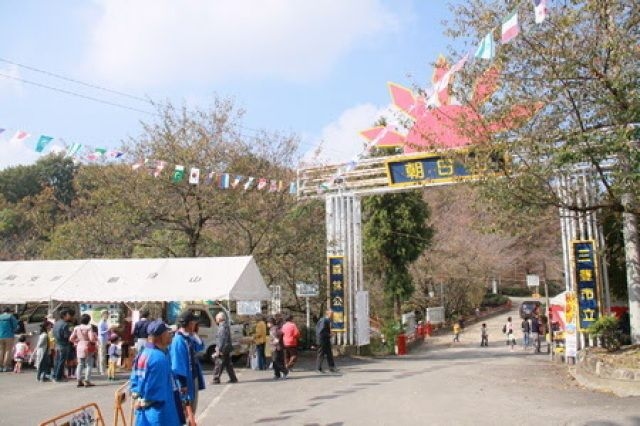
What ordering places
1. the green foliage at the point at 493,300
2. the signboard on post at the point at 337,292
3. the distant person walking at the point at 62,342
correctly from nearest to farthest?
1. the distant person walking at the point at 62,342
2. the signboard on post at the point at 337,292
3. the green foliage at the point at 493,300

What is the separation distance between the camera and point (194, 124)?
19422mm

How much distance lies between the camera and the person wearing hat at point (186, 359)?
6.36m

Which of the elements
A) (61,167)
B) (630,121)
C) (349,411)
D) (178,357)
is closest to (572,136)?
(630,121)

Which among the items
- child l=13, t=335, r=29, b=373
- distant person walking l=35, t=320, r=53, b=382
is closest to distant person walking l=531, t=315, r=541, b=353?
distant person walking l=35, t=320, r=53, b=382

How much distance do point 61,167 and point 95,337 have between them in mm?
38428

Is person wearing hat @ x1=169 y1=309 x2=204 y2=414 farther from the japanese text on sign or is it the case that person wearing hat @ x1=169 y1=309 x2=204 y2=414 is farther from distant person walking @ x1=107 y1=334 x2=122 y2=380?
the japanese text on sign

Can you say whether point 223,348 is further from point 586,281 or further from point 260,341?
point 586,281

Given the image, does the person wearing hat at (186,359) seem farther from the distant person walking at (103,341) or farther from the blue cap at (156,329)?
the distant person walking at (103,341)

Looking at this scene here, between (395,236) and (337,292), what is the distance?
6.84m

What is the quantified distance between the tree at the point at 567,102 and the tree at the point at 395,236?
40.5ft

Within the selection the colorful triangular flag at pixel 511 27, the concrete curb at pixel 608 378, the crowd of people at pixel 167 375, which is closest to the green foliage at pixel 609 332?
the concrete curb at pixel 608 378

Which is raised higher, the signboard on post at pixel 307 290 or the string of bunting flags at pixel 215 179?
the string of bunting flags at pixel 215 179

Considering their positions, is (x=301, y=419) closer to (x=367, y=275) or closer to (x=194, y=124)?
(x=194, y=124)

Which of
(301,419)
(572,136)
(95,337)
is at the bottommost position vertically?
(301,419)
